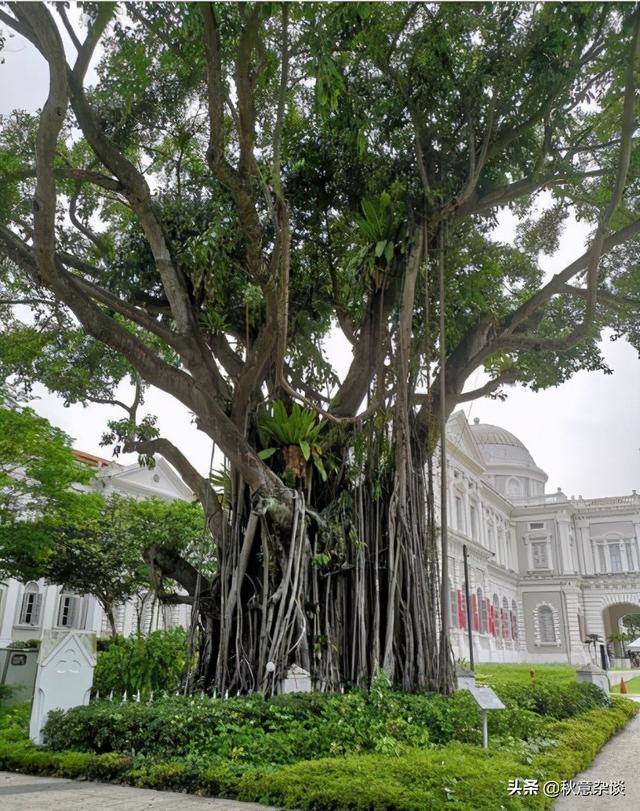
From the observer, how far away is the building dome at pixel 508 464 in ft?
155

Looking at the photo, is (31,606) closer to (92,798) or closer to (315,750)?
(315,750)

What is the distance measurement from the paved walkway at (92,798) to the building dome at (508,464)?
1711 inches

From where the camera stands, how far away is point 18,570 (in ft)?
40.3

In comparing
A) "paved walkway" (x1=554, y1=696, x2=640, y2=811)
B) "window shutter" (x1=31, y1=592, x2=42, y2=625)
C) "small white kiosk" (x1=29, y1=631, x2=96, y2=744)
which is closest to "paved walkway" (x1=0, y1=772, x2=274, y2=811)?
"small white kiosk" (x1=29, y1=631, x2=96, y2=744)

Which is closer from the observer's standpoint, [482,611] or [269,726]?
[269,726]

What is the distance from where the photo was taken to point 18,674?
1023cm

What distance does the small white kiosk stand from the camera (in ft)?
20.1

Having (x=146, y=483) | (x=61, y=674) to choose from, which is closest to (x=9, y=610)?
(x=146, y=483)

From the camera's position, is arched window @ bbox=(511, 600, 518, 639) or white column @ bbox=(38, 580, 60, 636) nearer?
white column @ bbox=(38, 580, 60, 636)

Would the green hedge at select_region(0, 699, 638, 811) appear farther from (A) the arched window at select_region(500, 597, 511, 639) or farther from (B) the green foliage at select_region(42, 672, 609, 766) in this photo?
(A) the arched window at select_region(500, 597, 511, 639)

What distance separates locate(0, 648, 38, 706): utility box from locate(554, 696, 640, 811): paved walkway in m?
7.15

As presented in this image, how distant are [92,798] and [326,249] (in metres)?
6.57

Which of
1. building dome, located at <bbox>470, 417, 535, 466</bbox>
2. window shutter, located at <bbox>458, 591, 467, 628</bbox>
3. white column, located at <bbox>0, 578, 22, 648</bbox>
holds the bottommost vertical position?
white column, located at <bbox>0, 578, 22, 648</bbox>

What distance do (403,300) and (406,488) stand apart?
2216 mm
